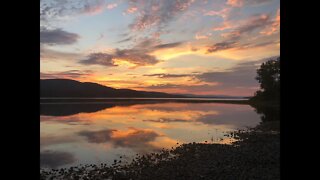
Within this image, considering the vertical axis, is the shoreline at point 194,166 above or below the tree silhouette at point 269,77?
below

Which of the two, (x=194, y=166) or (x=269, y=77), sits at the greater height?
(x=269, y=77)

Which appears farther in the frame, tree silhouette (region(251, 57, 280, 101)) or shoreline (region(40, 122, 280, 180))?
tree silhouette (region(251, 57, 280, 101))

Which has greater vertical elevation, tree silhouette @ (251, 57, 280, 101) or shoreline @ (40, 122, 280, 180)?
tree silhouette @ (251, 57, 280, 101)

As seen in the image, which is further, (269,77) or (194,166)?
(269,77)

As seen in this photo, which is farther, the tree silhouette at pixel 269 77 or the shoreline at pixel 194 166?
the tree silhouette at pixel 269 77

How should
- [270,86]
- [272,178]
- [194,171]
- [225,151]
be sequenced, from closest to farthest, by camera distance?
[272,178] < [194,171] < [225,151] < [270,86]
